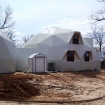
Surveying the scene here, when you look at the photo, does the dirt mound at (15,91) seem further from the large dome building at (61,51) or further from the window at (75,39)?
the window at (75,39)

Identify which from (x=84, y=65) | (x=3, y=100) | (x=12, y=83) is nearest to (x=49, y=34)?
(x=84, y=65)

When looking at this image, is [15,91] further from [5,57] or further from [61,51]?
[61,51]

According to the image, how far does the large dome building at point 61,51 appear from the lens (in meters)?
28.6

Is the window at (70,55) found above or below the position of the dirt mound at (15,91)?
above

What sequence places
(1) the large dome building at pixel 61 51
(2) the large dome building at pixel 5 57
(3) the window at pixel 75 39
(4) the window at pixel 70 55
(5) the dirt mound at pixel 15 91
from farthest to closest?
(3) the window at pixel 75 39
(4) the window at pixel 70 55
(1) the large dome building at pixel 61 51
(2) the large dome building at pixel 5 57
(5) the dirt mound at pixel 15 91

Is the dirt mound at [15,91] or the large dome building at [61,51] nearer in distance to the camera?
the dirt mound at [15,91]

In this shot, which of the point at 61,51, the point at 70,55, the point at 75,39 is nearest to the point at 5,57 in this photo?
the point at 61,51

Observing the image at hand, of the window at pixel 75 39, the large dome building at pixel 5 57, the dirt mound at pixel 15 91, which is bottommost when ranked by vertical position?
the dirt mound at pixel 15 91

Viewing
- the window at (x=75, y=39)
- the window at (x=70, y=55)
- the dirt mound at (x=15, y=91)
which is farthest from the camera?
the window at (x=75, y=39)

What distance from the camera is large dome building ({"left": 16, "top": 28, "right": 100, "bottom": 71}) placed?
2864 cm

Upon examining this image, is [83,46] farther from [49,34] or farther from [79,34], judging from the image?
[49,34]

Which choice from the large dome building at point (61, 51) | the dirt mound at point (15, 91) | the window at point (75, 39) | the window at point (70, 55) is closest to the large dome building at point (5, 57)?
the large dome building at point (61, 51)

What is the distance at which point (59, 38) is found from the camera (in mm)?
30406

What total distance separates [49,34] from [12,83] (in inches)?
806
